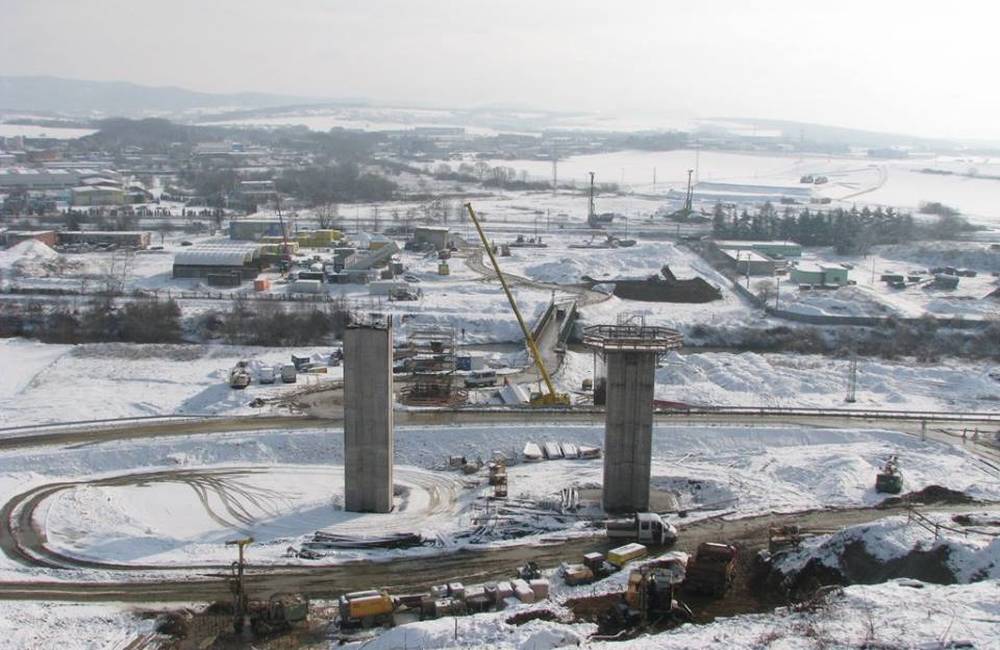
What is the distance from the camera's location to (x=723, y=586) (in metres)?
13.0

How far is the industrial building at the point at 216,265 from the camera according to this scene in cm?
3788

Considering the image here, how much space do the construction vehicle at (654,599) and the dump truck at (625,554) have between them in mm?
1773

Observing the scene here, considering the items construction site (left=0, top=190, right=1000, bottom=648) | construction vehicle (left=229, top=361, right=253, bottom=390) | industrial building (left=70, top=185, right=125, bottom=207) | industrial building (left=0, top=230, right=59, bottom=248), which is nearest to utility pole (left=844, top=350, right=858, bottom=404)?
construction site (left=0, top=190, right=1000, bottom=648)

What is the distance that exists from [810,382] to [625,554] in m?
13.1

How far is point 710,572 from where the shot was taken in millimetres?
12938

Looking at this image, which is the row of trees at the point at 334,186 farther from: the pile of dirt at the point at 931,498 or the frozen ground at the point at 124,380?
the pile of dirt at the point at 931,498

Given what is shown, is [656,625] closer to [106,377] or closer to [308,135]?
[106,377]

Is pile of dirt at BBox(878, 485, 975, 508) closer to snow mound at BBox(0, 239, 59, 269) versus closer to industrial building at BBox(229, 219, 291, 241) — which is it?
snow mound at BBox(0, 239, 59, 269)

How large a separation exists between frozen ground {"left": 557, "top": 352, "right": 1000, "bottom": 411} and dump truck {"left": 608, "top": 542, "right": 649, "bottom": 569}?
9.39m

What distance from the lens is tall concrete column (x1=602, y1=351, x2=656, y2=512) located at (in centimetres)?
1691

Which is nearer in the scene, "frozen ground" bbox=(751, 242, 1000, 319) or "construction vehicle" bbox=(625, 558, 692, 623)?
"construction vehicle" bbox=(625, 558, 692, 623)

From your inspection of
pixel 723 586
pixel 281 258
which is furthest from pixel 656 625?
pixel 281 258

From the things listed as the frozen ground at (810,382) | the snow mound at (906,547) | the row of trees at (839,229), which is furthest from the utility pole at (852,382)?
the row of trees at (839,229)

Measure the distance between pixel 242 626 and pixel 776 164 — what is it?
400 feet
